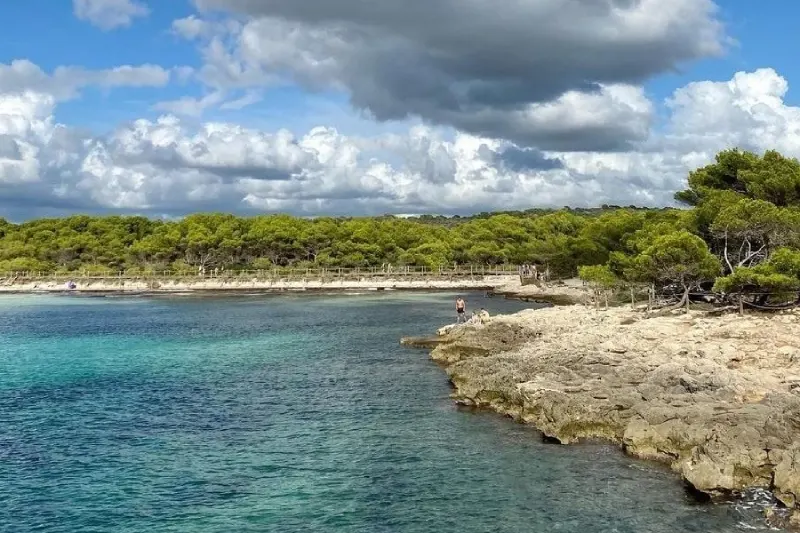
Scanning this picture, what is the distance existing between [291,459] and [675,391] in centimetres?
1395

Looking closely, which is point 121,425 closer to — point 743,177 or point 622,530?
point 622,530

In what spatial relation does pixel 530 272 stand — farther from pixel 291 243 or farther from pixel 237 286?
pixel 237 286

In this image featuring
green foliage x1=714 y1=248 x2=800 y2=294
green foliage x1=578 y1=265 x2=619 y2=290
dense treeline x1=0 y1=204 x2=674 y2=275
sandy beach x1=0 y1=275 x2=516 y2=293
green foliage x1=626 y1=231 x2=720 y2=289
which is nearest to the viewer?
green foliage x1=714 y1=248 x2=800 y2=294

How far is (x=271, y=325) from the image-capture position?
204 ft

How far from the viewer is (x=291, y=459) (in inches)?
854

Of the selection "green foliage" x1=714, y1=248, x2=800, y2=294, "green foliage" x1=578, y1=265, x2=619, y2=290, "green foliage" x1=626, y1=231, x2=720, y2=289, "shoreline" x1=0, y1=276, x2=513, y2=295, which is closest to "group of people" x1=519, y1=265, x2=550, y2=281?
"shoreline" x1=0, y1=276, x2=513, y2=295

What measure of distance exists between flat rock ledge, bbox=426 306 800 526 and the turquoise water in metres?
1.00

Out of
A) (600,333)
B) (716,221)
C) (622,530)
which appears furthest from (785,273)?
(622,530)

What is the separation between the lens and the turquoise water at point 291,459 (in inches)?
661

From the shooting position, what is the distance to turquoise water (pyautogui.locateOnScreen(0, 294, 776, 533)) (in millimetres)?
16797

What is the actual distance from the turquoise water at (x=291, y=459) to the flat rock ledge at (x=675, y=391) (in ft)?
3.29

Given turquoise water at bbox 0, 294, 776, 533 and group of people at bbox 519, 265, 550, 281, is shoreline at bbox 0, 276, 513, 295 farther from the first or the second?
turquoise water at bbox 0, 294, 776, 533

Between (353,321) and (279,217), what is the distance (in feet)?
281

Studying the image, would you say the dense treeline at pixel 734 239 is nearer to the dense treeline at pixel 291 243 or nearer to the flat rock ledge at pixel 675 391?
the flat rock ledge at pixel 675 391
